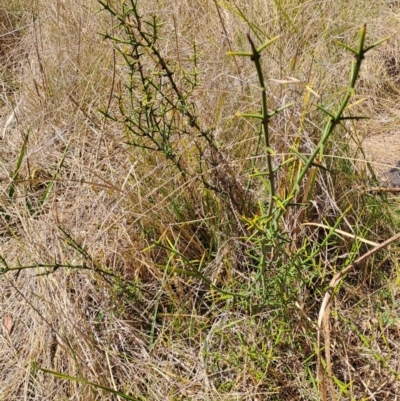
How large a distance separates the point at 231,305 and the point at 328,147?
67 centimetres

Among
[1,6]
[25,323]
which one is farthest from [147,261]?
[1,6]

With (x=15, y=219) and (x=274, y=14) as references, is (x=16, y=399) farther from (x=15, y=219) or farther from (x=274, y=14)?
(x=274, y=14)

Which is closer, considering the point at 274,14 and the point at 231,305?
the point at 231,305

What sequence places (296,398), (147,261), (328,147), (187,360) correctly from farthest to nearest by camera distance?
(328,147) < (147,261) < (187,360) < (296,398)

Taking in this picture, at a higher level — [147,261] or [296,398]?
[147,261]

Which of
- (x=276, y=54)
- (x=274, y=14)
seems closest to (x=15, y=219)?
(x=276, y=54)

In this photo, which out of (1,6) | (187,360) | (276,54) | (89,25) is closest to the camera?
(187,360)

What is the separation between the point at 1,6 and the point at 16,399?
241 centimetres

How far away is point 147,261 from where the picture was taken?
171 centimetres

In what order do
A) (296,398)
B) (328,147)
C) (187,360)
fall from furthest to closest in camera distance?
(328,147) < (187,360) < (296,398)

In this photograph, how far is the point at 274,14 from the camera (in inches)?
108

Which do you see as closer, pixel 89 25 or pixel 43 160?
pixel 43 160

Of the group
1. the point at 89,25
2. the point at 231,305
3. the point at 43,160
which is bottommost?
the point at 231,305

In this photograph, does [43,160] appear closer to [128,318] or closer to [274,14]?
[128,318]
